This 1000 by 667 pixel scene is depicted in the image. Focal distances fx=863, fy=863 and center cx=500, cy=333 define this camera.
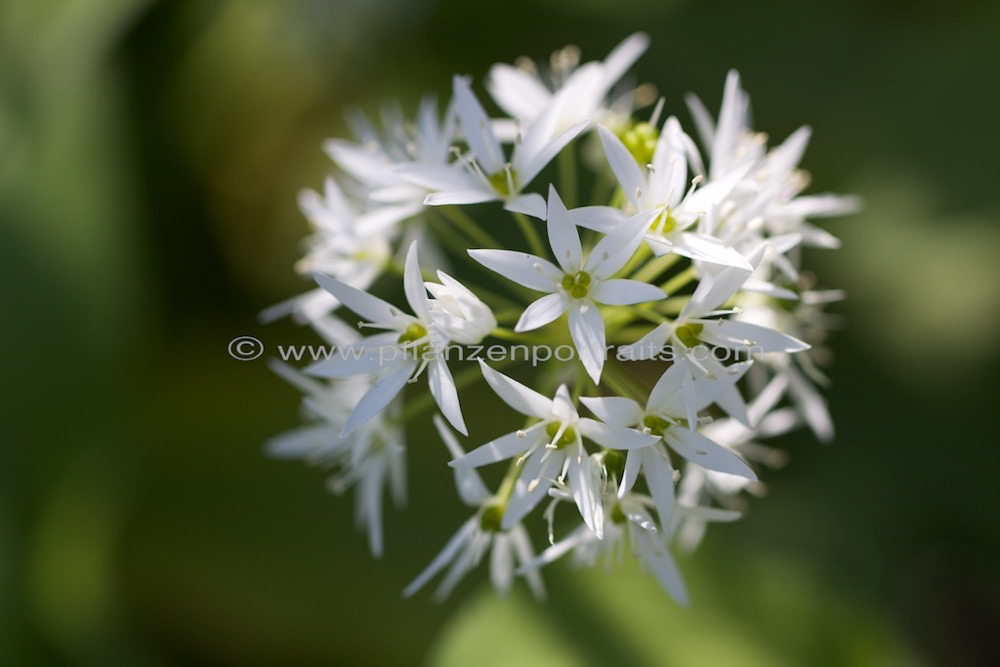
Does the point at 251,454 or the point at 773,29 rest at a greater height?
the point at 773,29

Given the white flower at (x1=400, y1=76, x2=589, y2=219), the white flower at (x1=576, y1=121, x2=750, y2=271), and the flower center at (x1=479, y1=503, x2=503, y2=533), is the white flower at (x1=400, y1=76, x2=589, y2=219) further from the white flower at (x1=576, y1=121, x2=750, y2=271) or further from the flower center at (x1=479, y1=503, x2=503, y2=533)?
the flower center at (x1=479, y1=503, x2=503, y2=533)

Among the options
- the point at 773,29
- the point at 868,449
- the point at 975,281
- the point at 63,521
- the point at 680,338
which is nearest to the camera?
the point at 680,338

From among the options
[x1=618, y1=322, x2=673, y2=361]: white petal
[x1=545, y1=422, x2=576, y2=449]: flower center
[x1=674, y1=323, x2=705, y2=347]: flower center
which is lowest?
[x1=545, y1=422, x2=576, y2=449]: flower center

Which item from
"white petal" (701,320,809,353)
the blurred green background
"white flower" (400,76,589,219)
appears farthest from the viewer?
the blurred green background

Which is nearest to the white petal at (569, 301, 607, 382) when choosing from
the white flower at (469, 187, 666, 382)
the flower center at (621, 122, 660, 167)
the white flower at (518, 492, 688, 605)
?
the white flower at (469, 187, 666, 382)

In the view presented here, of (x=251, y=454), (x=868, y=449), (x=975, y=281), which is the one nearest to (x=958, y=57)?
(x=975, y=281)

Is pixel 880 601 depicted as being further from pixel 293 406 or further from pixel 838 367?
pixel 293 406
